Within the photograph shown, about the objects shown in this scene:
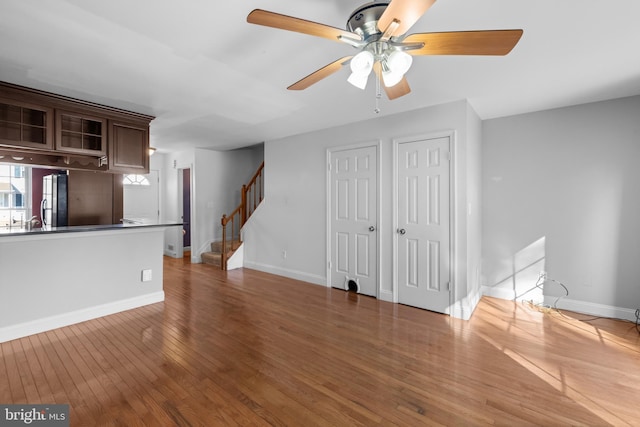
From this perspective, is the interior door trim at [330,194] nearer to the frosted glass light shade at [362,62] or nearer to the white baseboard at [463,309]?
the white baseboard at [463,309]

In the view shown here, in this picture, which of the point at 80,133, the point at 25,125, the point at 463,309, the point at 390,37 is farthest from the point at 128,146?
the point at 463,309

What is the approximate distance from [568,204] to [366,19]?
3.67 metres

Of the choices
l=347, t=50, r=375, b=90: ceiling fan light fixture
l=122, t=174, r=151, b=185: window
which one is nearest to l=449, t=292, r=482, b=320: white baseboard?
l=347, t=50, r=375, b=90: ceiling fan light fixture

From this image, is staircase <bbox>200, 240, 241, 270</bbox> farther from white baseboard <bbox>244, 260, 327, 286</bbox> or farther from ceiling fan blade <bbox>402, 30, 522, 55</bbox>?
ceiling fan blade <bbox>402, 30, 522, 55</bbox>

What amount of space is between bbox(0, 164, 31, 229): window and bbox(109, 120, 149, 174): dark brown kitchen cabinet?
3.16 metres

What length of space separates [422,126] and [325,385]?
10.1 feet

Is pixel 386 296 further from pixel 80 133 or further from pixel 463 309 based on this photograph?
pixel 80 133

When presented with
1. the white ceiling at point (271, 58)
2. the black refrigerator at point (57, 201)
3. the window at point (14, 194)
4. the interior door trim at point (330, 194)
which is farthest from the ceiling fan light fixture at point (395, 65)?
the window at point (14, 194)

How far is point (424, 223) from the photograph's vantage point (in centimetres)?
366

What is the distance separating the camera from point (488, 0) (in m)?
1.69

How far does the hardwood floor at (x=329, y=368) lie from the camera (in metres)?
1.86

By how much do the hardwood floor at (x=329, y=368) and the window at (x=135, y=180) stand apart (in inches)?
153

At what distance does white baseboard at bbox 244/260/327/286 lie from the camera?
4777mm

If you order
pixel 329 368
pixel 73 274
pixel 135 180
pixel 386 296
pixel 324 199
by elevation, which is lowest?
pixel 329 368
